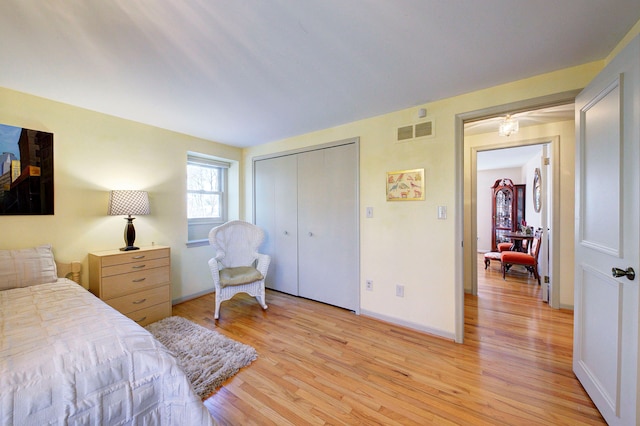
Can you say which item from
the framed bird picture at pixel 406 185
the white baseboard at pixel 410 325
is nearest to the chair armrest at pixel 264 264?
the white baseboard at pixel 410 325

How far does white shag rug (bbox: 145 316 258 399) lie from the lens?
5.60ft

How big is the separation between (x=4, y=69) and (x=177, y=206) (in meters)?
1.79

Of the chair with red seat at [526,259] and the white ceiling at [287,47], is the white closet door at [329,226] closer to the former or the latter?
the white ceiling at [287,47]

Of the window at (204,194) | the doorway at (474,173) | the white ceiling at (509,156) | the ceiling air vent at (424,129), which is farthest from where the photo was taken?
the white ceiling at (509,156)

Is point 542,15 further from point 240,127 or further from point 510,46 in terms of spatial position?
point 240,127

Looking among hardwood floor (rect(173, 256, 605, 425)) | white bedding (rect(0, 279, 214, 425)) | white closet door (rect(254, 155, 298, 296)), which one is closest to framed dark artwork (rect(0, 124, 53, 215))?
white bedding (rect(0, 279, 214, 425))

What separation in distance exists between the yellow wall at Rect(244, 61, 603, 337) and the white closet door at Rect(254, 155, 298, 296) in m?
1.02

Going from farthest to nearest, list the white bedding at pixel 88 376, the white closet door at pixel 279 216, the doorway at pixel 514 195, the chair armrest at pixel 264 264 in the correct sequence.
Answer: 1. the doorway at pixel 514 195
2. the white closet door at pixel 279 216
3. the chair armrest at pixel 264 264
4. the white bedding at pixel 88 376

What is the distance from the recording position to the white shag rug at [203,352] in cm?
171

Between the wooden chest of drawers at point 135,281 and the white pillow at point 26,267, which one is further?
the wooden chest of drawers at point 135,281

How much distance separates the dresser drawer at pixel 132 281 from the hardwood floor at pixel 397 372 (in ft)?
1.94

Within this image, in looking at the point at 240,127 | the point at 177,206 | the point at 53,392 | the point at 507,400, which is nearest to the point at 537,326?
the point at 507,400

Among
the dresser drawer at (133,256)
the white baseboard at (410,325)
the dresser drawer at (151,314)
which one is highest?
the dresser drawer at (133,256)

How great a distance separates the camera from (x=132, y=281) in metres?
2.42
